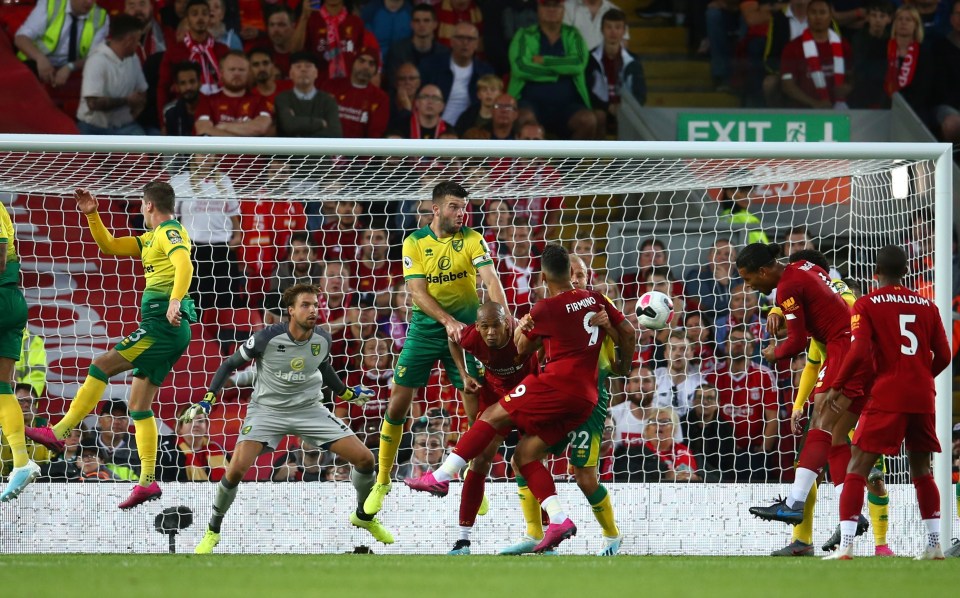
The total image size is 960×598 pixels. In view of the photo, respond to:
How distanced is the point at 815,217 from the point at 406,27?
4.80m

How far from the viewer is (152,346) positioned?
909cm

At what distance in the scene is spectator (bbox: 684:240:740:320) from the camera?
1126cm

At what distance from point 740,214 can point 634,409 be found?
193 centimetres

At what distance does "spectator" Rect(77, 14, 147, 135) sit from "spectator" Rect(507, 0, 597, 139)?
3.72 m

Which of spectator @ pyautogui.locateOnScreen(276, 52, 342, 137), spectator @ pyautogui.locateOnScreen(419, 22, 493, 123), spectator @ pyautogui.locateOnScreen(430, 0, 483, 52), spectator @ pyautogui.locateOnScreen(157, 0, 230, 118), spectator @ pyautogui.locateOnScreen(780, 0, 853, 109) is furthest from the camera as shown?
spectator @ pyautogui.locateOnScreen(430, 0, 483, 52)

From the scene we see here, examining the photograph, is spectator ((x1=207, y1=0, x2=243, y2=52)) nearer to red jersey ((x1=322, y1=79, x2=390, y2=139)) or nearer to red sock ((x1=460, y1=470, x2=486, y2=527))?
red jersey ((x1=322, y1=79, x2=390, y2=139))

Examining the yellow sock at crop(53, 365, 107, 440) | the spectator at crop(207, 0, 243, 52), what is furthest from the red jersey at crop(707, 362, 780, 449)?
the spectator at crop(207, 0, 243, 52)

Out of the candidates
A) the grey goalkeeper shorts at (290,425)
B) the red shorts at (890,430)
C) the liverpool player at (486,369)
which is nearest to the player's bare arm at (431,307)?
the liverpool player at (486,369)

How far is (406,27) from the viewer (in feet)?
46.1

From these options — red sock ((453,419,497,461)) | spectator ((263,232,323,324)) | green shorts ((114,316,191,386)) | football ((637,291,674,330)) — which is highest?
spectator ((263,232,323,324))

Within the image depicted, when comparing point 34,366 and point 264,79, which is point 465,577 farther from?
point 264,79

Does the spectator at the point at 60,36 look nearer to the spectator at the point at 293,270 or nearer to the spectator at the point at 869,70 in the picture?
the spectator at the point at 293,270

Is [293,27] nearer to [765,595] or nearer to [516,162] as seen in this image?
[516,162]

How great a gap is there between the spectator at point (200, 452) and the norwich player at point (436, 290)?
1.82 metres
